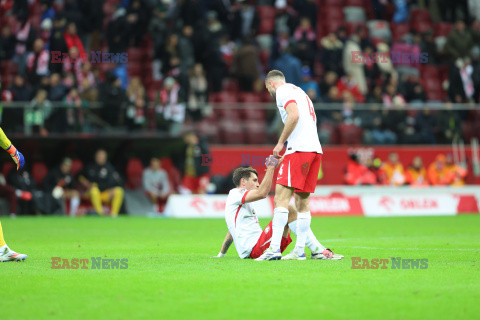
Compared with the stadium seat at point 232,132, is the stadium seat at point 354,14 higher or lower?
higher

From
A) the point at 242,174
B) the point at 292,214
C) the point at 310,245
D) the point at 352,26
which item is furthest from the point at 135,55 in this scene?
the point at 310,245

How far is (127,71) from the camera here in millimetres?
25453

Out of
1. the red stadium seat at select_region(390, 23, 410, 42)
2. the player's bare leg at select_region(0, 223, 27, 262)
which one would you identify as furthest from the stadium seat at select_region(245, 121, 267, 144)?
the player's bare leg at select_region(0, 223, 27, 262)

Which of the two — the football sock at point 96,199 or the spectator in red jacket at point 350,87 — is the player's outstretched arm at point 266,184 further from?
the spectator in red jacket at point 350,87

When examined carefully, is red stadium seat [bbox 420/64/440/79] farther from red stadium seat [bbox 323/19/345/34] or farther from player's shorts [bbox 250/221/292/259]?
player's shorts [bbox 250/221/292/259]

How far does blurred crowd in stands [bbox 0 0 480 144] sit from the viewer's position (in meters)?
22.8

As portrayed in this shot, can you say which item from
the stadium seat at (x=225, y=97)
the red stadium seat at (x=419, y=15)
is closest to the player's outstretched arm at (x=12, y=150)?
the stadium seat at (x=225, y=97)

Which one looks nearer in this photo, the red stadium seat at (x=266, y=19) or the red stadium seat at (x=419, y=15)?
the red stadium seat at (x=266, y=19)

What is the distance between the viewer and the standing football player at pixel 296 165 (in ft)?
31.2

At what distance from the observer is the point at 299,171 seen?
9.52m

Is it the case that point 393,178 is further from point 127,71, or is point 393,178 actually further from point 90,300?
point 90,300

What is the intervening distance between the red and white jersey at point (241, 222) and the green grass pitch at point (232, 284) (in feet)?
0.82

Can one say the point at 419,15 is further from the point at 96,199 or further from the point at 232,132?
the point at 96,199

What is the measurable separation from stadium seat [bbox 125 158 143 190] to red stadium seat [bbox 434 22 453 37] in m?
13.8
